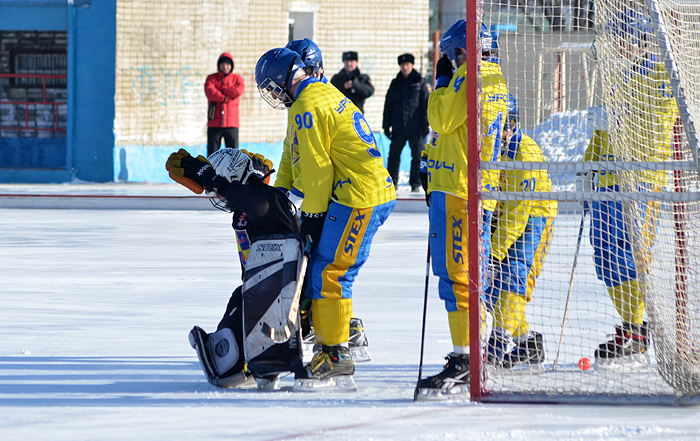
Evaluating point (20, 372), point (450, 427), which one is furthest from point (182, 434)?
point (20, 372)

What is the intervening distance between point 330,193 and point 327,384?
0.78 m

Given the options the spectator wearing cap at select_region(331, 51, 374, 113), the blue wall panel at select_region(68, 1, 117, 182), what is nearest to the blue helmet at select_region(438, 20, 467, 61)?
the spectator wearing cap at select_region(331, 51, 374, 113)

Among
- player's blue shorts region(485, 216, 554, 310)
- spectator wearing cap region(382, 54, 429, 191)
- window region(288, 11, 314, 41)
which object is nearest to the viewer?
player's blue shorts region(485, 216, 554, 310)

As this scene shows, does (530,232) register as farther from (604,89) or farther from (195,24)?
(195,24)

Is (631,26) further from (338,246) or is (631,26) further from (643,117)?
(338,246)

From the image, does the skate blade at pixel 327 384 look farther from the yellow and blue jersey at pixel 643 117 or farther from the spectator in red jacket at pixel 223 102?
the spectator in red jacket at pixel 223 102

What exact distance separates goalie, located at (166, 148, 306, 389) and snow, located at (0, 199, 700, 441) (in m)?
0.13

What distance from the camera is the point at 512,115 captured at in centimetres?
452

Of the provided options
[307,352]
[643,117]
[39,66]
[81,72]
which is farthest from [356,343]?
[39,66]

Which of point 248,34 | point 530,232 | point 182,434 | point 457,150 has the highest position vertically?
point 248,34

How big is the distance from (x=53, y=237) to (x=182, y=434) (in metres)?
6.76

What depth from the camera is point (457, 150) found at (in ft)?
14.1

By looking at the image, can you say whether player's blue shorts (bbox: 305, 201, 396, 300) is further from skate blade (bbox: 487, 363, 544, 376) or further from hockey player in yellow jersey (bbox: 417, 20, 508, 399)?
skate blade (bbox: 487, 363, 544, 376)

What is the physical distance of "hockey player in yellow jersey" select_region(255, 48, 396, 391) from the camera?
430cm
